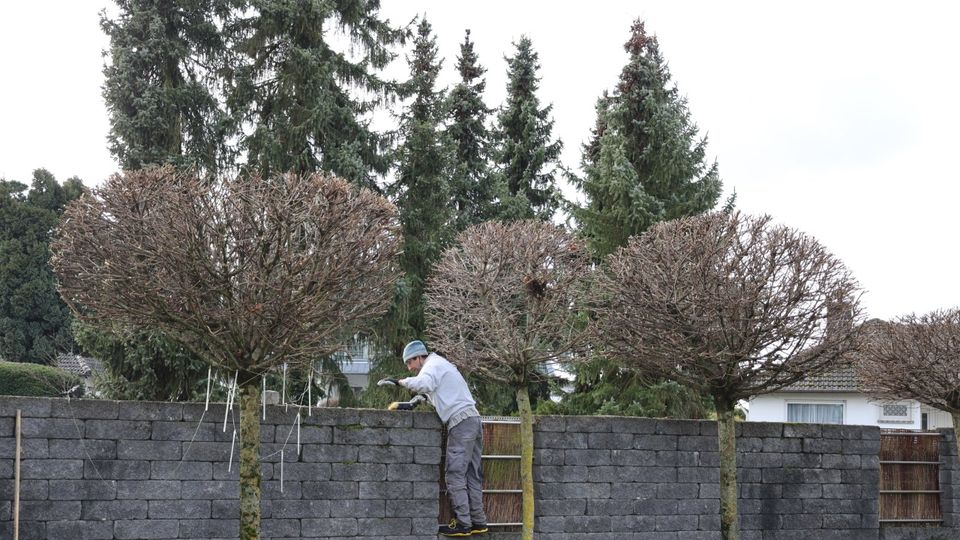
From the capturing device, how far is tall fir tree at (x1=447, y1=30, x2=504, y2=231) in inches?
977

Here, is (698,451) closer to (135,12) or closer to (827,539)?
(827,539)

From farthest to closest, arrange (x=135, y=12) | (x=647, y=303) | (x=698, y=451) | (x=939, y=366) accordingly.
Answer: (x=135, y=12) < (x=939, y=366) < (x=698, y=451) < (x=647, y=303)

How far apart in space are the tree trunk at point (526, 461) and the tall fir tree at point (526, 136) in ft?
61.5

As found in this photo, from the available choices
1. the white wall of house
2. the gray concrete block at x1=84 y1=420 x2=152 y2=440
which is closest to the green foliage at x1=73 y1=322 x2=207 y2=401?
the gray concrete block at x1=84 y1=420 x2=152 y2=440

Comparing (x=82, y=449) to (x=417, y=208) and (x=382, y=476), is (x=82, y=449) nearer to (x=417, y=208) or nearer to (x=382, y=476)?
(x=382, y=476)

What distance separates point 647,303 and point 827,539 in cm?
410

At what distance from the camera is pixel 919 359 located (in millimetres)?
13531

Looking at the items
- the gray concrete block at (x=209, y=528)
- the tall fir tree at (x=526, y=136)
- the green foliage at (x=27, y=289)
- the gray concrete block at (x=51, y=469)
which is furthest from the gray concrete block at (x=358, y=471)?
the green foliage at (x=27, y=289)

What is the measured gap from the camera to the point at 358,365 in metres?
39.2

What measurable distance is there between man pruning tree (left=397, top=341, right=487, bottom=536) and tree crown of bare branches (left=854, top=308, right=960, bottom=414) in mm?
5807

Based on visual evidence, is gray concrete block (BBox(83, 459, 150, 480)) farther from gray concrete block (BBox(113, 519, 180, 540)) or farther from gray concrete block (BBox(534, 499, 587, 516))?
gray concrete block (BBox(534, 499, 587, 516))

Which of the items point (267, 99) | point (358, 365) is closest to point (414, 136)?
point (267, 99)

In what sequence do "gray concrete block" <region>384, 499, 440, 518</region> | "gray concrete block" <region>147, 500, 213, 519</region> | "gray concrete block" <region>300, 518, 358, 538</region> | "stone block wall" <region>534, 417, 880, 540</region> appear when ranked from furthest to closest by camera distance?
1. "stone block wall" <region>534, 417, 880, 540</region>
2. "gray concrete block" <region>384, 499, 440, 518</region>
3. "gray concrete block" <region>300, 518, 358, 538</region>
4. "gray concrete block" <region>147, 500, 213, 519</region>

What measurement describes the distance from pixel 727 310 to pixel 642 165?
10315mm
